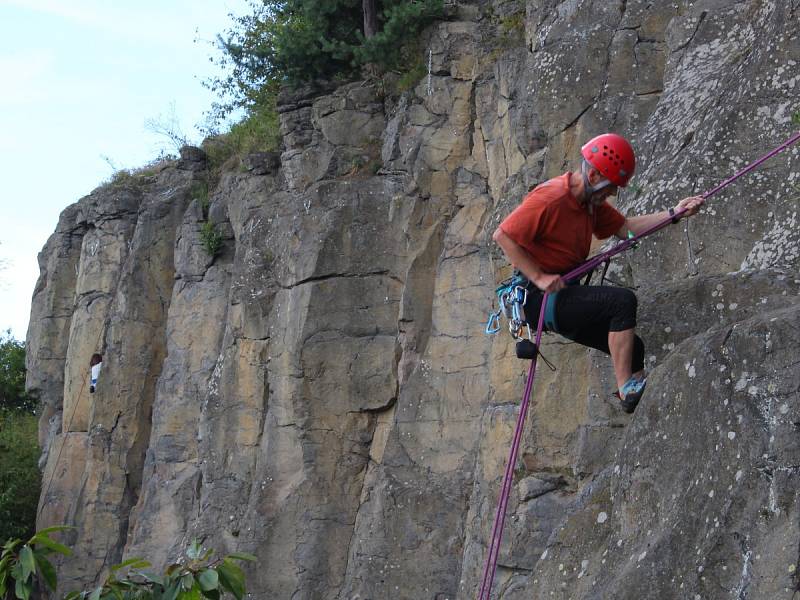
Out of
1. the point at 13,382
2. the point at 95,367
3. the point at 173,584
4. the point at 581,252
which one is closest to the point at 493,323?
the point at 581,252

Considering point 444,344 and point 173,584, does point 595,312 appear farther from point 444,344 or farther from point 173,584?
point 444,344

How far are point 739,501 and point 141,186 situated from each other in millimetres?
23594

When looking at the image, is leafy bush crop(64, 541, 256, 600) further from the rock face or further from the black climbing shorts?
the black climbing shorts

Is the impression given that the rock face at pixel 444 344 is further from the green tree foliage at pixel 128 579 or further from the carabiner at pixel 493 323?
the green tree foliage at pixel 128 579

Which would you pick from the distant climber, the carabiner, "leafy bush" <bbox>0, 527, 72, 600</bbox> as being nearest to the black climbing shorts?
the carabiner

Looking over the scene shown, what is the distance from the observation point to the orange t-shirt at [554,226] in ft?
28.2

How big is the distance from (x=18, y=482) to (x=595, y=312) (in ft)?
78.1

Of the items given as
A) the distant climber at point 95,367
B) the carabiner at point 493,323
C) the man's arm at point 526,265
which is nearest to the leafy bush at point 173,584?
the man's arm at point 526,265

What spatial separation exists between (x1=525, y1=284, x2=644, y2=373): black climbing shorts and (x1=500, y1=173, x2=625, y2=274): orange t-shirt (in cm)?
25

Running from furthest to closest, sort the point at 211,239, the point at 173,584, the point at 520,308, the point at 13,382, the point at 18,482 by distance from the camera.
Answer: the point at 13,382, the point at 18,482, the point at 211,239, the point at 520,308, the point at 173,584

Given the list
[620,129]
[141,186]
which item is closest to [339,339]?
[620,129]

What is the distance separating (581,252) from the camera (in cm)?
886

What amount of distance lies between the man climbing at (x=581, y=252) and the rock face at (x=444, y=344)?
49 cm

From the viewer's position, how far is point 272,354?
20.8 m
